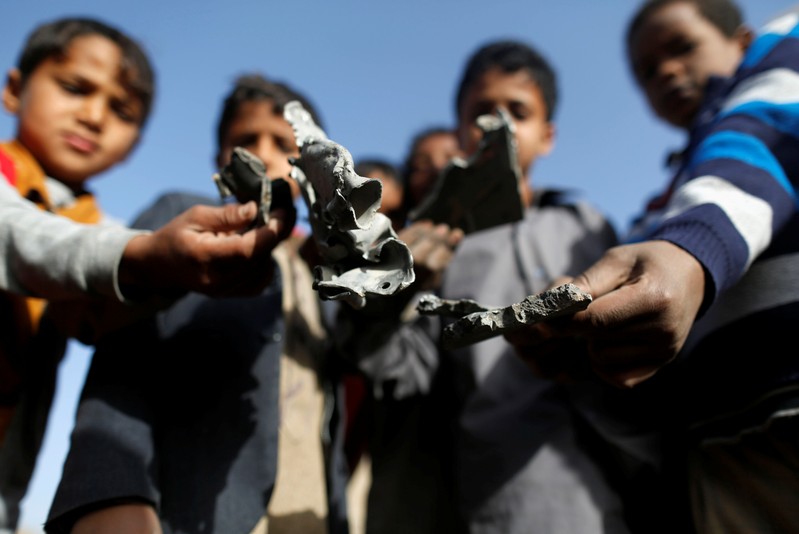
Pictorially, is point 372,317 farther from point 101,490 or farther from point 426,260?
point 101,490

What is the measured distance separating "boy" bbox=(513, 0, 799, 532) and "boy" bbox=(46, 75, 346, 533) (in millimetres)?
492

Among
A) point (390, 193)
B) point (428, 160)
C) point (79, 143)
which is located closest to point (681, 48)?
point (428, 160)

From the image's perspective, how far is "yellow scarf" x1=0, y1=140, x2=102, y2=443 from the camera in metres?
1.13

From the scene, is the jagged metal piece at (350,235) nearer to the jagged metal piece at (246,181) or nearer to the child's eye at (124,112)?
the jagged metal piece at (246,181)

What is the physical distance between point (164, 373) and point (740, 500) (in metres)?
0.99

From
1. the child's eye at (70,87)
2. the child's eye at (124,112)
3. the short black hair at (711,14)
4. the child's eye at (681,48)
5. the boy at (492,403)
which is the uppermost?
the short black hair at (711,14)

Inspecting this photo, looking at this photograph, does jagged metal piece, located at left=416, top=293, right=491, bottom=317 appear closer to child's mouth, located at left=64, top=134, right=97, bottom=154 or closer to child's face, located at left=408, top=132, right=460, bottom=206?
child's mouth, located at left=64, top=134, right=97, bottom=154

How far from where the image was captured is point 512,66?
1792 mm

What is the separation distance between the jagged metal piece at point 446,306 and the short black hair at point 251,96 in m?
1.03

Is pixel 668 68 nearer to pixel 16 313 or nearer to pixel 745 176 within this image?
pixel 745 176

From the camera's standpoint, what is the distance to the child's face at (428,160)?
7.71ft

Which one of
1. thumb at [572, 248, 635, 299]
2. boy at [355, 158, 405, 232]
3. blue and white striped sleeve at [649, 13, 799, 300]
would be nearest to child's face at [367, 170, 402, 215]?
boy at [355, 158, 405, 232]

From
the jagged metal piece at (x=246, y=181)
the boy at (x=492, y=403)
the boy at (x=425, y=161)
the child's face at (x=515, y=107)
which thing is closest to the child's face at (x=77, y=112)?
the jagged metal piece at (x=246, y=181)

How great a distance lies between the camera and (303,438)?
1.25 m
